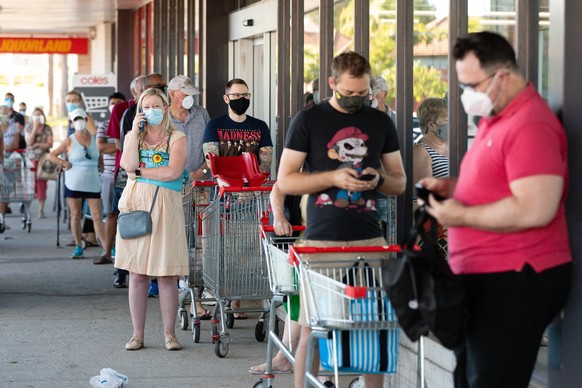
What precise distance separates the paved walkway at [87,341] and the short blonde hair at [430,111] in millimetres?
1989

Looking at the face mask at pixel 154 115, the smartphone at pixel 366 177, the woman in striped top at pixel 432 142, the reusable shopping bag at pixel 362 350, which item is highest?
the face mask at pixel 154 115

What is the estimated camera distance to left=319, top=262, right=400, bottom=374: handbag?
16.3 feet

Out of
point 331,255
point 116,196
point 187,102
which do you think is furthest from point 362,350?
point 116,196

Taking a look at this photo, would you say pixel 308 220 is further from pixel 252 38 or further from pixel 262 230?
pixel 252 38

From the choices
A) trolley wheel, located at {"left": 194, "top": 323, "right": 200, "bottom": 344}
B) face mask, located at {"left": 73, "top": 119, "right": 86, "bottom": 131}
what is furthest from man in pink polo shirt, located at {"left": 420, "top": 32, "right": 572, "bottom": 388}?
face mask, located at {"left": 73, "top": 119, "right": 86, "bottom": 131}

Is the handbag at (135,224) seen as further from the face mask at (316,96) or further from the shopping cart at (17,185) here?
the shopping cart at (17,185)

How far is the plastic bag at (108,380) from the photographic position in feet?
23.3

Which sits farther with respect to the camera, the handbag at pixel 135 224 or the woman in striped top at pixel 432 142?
the handbag at pixel 135 224

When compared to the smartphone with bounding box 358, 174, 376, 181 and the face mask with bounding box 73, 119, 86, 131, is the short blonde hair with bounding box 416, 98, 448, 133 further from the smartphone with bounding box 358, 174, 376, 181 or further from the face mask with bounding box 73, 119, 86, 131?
the face mask with bounding box 73, 119, 86, 131

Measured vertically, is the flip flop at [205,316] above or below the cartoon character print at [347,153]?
below

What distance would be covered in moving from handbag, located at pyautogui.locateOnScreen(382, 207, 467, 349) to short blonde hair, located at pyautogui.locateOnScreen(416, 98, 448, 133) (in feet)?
8.97

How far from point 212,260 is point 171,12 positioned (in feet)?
35.6

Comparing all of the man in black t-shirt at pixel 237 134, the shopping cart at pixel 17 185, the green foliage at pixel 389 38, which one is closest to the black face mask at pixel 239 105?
the man in black t-shirt at pixel 237 134

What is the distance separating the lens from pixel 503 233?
407cm
